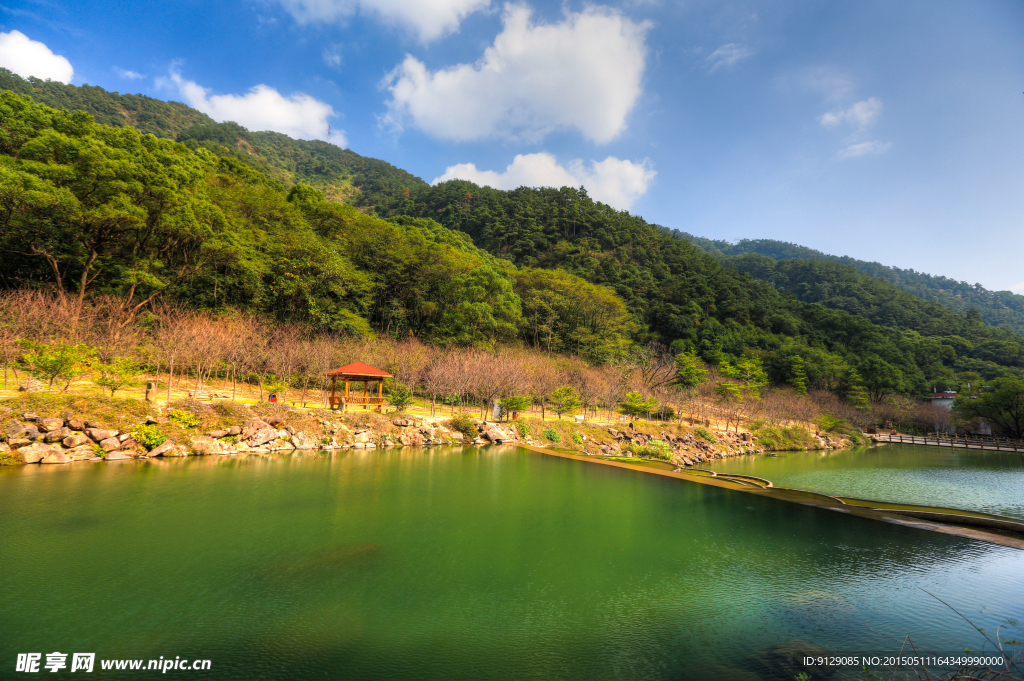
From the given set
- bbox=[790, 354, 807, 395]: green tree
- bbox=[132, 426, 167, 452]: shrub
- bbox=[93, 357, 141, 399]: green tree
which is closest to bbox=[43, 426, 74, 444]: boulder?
bbox=[132, 426, 167, 452]: shrub

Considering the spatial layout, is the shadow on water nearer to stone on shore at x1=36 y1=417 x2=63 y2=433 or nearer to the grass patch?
stone on shore at x1=36 y1=417 x2=63 y2=433

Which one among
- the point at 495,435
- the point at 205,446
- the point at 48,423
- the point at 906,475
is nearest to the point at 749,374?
the point at 906,475

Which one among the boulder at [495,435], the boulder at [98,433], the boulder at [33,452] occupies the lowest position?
the boulder at [495,435]

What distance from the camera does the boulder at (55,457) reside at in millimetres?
10062

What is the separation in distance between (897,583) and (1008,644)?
162 cm

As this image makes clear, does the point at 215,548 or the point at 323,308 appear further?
the point at 323,308

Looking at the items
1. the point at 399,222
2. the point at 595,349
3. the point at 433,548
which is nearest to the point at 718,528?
the point at 433,548

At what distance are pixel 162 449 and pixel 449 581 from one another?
1154 centimetres

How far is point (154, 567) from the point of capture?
17.4ft

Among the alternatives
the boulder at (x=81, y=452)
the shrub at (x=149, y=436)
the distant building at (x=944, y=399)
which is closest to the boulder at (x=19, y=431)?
the boulder at (x=81, y=452)

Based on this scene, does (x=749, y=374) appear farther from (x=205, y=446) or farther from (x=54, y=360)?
(x=54, y=360)

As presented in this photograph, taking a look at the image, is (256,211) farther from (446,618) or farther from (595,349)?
(446,618)

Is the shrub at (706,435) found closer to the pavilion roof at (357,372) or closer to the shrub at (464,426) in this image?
the shrub at (464,426)

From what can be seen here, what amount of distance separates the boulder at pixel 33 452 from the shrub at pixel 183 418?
2.86 m
